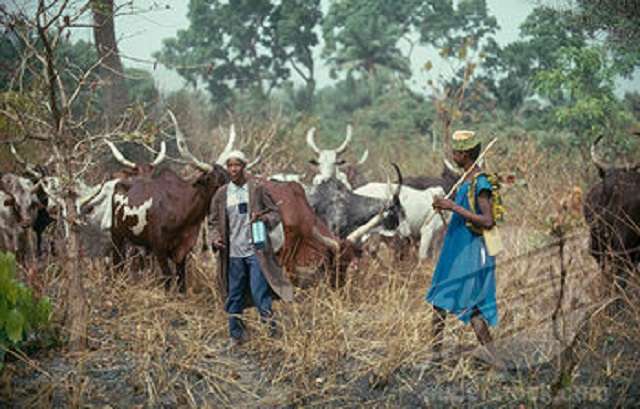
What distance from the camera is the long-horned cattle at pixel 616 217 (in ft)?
24.7

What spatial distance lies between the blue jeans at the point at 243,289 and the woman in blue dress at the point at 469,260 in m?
1.57

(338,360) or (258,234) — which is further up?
(258,234)

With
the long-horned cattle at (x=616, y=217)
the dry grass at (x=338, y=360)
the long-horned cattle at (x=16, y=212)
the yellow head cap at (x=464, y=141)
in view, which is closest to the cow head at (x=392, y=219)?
the dry grass at (x=338, y=360)

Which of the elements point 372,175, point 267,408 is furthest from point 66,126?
point 372,175

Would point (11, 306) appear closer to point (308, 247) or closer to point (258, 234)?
point (258, 234)

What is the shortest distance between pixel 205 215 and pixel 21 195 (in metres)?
2.18

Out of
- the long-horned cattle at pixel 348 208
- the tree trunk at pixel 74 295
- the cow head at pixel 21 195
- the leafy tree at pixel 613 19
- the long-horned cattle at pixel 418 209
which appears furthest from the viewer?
the long-horned cattle at pixel 418 209

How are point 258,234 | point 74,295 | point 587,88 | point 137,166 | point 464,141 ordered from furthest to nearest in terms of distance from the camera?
point 587,88 → point 137,166 → point 258,234 → point 74,295 → point 464,141

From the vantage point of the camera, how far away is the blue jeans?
22.7ft

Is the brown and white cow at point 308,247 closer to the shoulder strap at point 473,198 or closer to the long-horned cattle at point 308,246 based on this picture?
the long-horned cattle at point 308,246

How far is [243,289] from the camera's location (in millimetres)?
7062

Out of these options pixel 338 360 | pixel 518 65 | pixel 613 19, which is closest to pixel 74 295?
pixel 338 360

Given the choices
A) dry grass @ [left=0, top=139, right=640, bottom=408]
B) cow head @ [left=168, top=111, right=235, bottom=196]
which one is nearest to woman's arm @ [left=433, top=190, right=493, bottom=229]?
dry grass @ [left=0, top=139, right=640, bottom=408]

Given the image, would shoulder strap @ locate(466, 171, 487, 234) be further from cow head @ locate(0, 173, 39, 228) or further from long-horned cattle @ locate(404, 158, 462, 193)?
long-horned cattle @ locate(404, 158, 462, 193)
